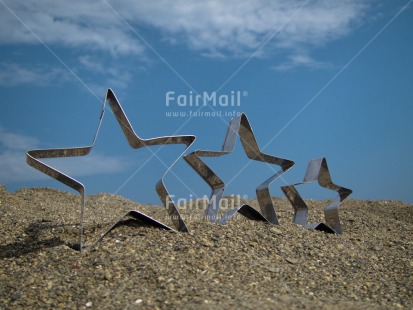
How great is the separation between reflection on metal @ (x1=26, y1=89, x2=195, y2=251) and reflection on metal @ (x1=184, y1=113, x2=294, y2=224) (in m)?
0.44

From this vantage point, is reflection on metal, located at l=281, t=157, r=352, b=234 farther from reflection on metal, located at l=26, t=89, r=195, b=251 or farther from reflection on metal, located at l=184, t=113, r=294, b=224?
reflection on metal, located at l=26, t=89, r=195, b=251

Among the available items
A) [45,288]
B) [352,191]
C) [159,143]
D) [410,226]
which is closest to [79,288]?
[45,288]

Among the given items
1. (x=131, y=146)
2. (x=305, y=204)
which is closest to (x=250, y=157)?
(x=305, y=204)

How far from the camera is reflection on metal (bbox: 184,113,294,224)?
7.12 m

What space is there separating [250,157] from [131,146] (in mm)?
2037

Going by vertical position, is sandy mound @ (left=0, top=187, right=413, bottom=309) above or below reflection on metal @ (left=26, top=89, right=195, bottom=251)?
below

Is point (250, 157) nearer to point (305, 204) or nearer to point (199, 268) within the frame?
point (305, 204)

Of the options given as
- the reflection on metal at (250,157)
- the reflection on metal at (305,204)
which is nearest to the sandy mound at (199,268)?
the reflection on metal at (250,157)

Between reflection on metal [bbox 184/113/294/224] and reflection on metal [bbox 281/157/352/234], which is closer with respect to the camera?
reflection on metal [bbox 184/113/294/224]

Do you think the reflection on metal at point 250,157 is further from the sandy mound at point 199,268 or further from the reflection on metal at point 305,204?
the reflection on metal at point 305,204

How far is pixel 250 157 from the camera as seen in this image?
7742 millimetres

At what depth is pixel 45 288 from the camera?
5.29 meters

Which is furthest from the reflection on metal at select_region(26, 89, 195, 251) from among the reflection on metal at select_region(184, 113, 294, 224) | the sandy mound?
the reflection on metal at select_region(184, 113, 294, 224)

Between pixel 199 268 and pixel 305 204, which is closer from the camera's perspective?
pixel 199 268
